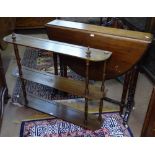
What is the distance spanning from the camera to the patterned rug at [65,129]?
5.93 feet

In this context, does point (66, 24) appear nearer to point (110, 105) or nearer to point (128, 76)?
point (128, 76)

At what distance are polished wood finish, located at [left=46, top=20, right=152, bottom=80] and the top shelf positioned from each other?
0.58 feet

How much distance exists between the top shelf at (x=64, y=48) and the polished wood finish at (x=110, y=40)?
18cm

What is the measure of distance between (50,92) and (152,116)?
4.01ft

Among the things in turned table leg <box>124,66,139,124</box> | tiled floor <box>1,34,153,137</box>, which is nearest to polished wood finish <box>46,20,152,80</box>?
turned table leg <box>124,66,139,124</box>

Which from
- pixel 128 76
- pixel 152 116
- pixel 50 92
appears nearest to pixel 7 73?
pixel 50 92

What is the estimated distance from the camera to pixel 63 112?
1969mm

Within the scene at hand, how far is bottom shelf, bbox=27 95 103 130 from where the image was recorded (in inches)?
73.2

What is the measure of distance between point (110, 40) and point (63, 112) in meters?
0.76

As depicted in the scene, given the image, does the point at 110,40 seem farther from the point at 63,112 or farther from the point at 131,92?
the point at 63,112

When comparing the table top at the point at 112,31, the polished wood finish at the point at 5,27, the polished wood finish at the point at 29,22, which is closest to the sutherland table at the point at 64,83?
the table top at the point at 112,31

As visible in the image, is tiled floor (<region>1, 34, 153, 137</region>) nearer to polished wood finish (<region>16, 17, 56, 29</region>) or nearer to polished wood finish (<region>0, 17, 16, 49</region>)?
polished wood finish (<region>0, 17, 16, 49</region>)

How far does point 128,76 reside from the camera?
1820 mm

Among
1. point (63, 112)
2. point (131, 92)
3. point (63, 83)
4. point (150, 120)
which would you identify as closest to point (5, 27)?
point (63, 83)
